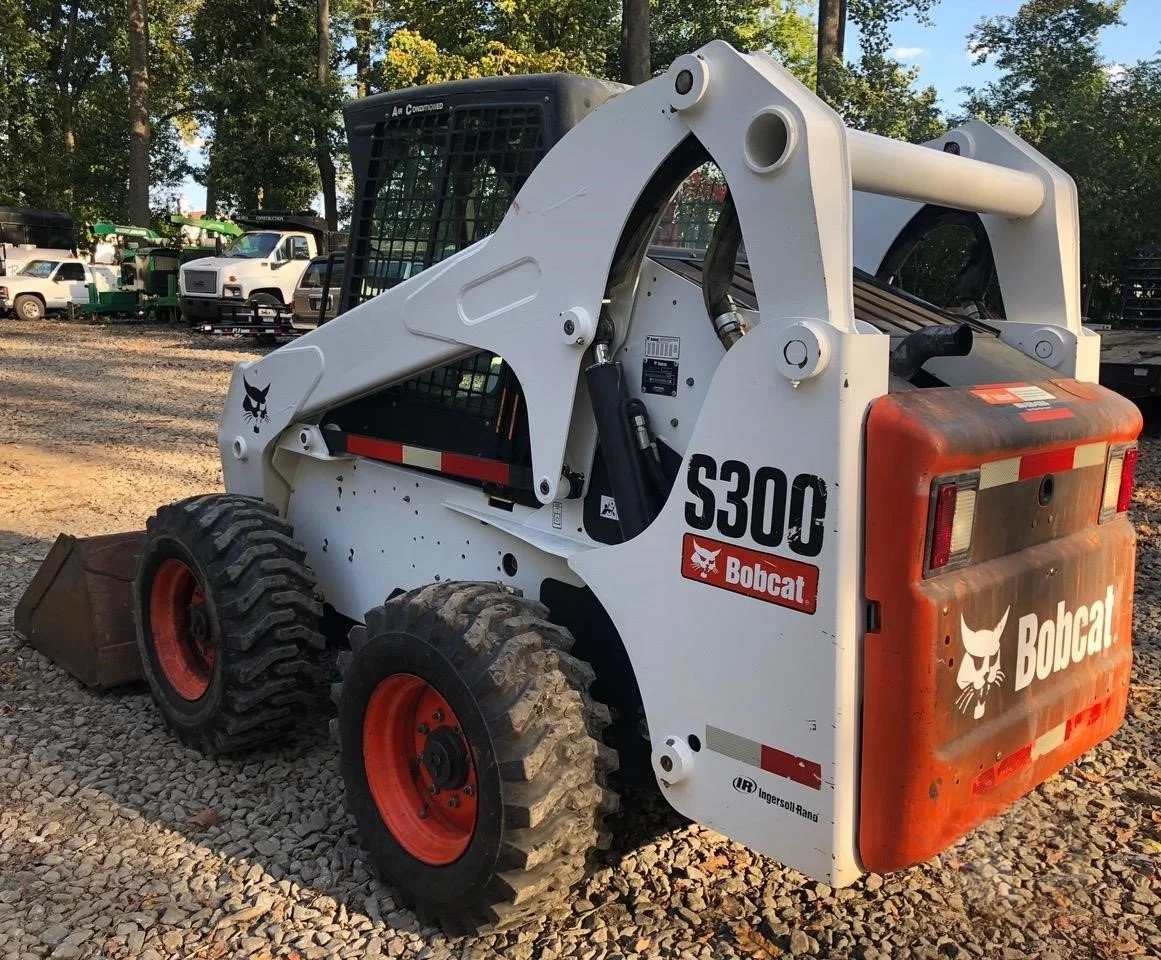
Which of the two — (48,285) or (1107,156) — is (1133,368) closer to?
(1107,156)

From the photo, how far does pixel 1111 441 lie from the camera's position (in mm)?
3020

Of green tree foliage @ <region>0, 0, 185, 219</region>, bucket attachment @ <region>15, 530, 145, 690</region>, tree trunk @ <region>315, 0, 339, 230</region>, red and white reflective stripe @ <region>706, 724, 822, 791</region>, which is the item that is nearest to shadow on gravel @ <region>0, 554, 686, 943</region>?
bucket attachment @ <region>15, 530, 145, 690</region>

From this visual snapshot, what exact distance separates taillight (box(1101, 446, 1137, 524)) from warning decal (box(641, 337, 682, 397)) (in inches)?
51.0

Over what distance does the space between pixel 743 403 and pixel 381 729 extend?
154 centimetres

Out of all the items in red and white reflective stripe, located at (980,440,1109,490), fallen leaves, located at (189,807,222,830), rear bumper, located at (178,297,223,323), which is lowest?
fallen leaves, located at (189,807,222,830)

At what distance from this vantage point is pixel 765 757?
2504mm

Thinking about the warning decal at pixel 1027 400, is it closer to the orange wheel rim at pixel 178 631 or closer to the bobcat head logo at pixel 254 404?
the bobcat head logo at pixel 254 404

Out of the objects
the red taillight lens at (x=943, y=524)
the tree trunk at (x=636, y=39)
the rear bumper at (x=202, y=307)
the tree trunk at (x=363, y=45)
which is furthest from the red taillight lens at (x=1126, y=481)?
the tree trunk at (x=363, y=45)

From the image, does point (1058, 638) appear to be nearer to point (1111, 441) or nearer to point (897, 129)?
point (1111, 441)

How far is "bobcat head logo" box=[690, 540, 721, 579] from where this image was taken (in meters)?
2.57

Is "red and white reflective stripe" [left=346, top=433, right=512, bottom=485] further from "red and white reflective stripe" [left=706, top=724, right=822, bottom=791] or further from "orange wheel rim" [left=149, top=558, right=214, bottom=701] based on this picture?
"red and white reflective stripe" [left=706, top=724, right=822, bottom=791]

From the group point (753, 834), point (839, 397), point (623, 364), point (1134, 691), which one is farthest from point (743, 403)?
point (1134, 691)

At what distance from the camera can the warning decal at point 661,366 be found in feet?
9.41

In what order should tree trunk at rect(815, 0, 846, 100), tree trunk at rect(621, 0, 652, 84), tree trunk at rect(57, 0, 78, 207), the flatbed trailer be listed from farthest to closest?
tree trunk at rect(57, 0, 78, 207)
tree trunk at rect(815, 0, 846, 100)
tree trunk at rect(621, 0, 652, 84)
the flatbed trailer
